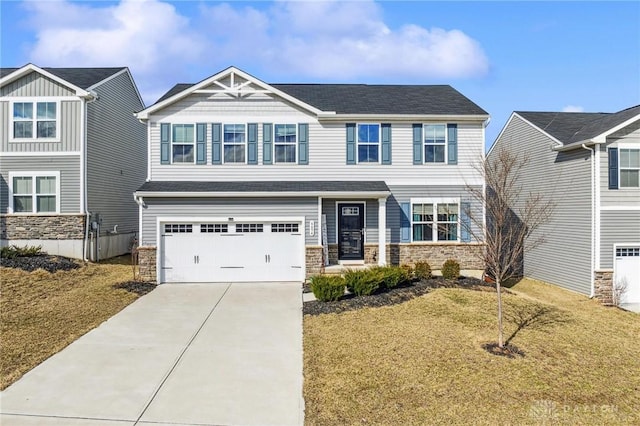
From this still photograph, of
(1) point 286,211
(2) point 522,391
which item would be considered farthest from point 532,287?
(2) point 522,391

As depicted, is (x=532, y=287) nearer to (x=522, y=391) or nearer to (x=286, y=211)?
(x=286, y=211)

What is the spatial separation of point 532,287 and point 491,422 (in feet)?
38.8

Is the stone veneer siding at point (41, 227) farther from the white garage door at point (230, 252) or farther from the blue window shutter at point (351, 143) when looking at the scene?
the blue window shutter at point (351, 143)

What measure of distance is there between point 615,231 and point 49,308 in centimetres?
1709

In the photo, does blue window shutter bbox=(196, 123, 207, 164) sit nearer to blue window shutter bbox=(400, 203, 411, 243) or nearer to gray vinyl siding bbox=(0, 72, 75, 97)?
gray vinyl siding bbox=(0, 72, 75, 97)

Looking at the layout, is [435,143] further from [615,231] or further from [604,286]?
[604,286]

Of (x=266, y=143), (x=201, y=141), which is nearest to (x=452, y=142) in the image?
(x=266, y=143)

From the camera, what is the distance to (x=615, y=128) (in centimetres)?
1430

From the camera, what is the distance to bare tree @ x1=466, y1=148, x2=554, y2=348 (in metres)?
8.65

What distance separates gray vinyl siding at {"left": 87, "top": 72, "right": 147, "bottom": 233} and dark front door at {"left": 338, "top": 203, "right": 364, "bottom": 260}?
10.0m

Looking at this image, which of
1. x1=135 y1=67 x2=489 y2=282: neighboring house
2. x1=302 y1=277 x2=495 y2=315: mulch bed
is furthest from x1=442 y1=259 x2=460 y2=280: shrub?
x1=135 y1=67 x2=489 y2=282: neighboring house

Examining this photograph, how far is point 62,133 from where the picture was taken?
665 inches

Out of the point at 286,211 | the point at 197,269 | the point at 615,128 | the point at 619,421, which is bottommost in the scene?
the point at 619,421

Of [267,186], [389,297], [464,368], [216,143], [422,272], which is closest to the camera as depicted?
[464,368]
